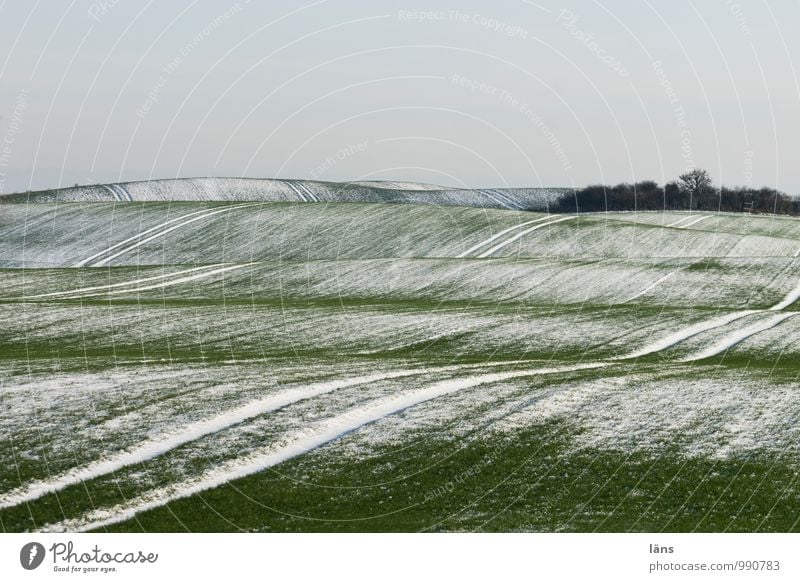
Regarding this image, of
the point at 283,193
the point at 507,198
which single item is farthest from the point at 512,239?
the point at 507,198

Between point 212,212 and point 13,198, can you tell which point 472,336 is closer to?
point 212,212

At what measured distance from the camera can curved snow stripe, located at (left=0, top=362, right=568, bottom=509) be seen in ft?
72.0

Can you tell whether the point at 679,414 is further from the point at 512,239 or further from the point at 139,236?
the point at 139,236

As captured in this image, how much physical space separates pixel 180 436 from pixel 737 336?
29809 mm

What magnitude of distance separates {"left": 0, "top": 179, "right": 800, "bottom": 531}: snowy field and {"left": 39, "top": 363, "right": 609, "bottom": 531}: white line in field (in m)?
0.09

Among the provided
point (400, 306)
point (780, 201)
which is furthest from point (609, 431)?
point (780, 201)

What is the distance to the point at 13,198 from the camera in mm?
130375

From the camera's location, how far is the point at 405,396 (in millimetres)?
29547

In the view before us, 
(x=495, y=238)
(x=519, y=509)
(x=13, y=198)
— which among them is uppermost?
(x=13, y=198)

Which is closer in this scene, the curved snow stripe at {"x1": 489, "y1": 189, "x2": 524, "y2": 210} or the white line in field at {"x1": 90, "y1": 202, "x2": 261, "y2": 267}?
the white line in field at {"x1": 90, "y1": 202, "x2": 261, "y2": 267}

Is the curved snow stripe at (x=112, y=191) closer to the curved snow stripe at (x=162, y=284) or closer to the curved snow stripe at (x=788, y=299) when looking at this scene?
the curved snow stripe at (x=162, y=284)

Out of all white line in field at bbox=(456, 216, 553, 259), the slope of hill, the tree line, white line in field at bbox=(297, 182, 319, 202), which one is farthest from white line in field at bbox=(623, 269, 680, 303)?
white line in field at bbox=(297, 182, 319, 202)
